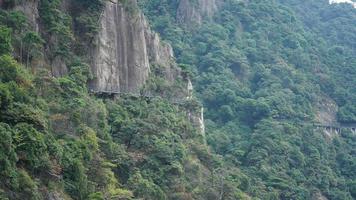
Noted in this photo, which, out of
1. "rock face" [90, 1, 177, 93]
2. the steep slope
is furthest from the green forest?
"rock face" [90, 1, 177, 93]

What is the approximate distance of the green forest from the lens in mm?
36094

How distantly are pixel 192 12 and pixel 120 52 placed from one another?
109 ft

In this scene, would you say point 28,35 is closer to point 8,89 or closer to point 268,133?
point 8,89

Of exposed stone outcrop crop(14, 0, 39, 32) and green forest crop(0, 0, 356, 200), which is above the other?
exposed stone outcrop crop(14, 0, 39, 32)

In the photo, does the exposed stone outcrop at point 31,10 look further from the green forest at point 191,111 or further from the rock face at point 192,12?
the rock face at point 192,12

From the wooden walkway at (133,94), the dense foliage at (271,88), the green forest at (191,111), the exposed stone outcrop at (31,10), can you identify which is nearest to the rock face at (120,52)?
the wooden walkway at (133,94)

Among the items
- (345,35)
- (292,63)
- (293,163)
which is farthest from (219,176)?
(345,35)

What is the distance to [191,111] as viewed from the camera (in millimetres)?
58406

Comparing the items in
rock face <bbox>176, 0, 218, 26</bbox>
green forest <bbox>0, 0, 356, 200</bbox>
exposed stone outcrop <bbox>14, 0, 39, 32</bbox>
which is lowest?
green forest <bbox>0, 0, 356, 200</bbox>

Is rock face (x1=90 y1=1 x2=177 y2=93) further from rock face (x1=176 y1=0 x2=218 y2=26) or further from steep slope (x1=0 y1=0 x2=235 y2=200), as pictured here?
rock face (x1=176 y1=0 x2=218 y2=26)

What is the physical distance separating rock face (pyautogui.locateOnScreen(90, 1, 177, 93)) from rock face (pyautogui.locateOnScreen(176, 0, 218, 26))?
2732cm

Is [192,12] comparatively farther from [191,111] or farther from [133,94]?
[133,94]

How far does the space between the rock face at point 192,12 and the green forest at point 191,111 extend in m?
0.34

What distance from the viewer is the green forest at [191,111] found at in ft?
118
